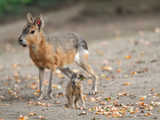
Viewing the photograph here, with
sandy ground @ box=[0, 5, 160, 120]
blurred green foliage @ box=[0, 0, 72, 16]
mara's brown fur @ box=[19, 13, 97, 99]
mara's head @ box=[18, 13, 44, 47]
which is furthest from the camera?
blurred green foliage @ box=[0, 0, 72, 16]

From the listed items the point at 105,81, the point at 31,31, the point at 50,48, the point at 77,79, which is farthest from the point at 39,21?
the point at 105,81

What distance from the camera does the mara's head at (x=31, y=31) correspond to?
735cm

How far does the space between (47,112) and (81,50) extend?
2.32 meters

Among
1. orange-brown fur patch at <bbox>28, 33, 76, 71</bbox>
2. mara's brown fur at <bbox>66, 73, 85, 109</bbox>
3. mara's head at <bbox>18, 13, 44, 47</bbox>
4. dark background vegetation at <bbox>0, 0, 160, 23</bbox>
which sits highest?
dark background vegetation at <bbox>0, 0, 160, 23</bbox>

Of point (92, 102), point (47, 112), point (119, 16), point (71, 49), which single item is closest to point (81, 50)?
point (71, 49)

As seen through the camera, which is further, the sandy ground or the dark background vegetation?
the dark background vegetation

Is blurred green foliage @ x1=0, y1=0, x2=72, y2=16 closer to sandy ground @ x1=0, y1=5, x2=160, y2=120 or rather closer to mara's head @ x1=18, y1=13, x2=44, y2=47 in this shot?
sandy ground @ x1=0, y1=5, x2=160, y2=120

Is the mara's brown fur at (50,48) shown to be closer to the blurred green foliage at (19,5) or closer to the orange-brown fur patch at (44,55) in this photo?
the orange-brown fur patch at (44,55)

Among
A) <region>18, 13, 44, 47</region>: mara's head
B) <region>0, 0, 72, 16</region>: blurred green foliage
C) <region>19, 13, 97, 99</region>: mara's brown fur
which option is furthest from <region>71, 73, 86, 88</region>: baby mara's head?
<region>0, 0, 72, 16</region>: blurred green foliage

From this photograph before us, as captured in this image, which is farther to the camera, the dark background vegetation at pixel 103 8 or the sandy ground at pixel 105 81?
the dark background vegetation at pixel 103 8

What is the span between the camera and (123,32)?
15.4 meters

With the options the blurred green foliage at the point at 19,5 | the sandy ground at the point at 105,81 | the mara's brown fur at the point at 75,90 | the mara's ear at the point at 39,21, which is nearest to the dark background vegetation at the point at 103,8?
the blurred green foliage at the point at 19,5

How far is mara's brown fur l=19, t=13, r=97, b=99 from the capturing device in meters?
7.46

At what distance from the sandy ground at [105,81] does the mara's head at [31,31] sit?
41.6 inches
